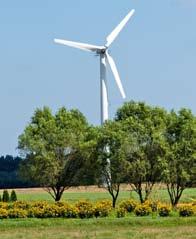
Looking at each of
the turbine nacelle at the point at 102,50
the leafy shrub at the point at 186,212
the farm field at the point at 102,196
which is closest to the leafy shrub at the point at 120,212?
the leafy shrub at the point at 186,212

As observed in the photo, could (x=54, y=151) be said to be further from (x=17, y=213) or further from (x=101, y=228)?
(x=101, y=228)

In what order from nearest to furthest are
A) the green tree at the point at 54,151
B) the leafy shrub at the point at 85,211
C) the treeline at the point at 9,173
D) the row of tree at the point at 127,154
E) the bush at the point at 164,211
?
the bush at the point at 164,211 → the leafy shrub at the point at 85,211 → the row of tree at the point at 127,154 → the green tree at the point at 54,151 → the treeline at the point at 9,173

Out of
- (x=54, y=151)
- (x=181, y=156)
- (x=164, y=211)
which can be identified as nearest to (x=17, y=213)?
(x=164, y=211)

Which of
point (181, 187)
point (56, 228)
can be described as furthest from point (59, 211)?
point (181, 187)

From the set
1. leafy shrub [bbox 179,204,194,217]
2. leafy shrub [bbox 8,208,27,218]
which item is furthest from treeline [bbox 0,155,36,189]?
leafy shrub [bbox 179,204,194,217]

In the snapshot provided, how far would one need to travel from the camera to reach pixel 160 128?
46594mm

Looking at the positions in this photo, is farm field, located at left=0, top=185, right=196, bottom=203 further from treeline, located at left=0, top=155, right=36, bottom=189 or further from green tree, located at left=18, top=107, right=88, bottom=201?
treeline, located at left=0, top=155, right=36, bottom=189

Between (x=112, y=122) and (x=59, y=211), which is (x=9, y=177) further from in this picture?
(x=59, y=211)

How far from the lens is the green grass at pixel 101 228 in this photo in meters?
25.1

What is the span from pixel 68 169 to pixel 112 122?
25.6 ft

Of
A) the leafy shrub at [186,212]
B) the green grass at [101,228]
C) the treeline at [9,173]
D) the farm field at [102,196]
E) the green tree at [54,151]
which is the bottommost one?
the green grass at [101,228]

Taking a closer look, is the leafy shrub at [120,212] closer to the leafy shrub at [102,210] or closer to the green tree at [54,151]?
the leafy shrub at [102,210]

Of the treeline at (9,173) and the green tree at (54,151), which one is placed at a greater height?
the treeline at (9,173)

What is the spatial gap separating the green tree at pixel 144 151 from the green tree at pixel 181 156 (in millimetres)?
608
